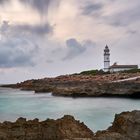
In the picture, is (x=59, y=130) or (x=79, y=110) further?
(x=79, y=110)

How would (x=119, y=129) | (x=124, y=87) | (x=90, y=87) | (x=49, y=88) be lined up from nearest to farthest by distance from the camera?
(x=119, y=129) < (x=124, y=87) < (x=90, y=87) < (x=49, y=88)

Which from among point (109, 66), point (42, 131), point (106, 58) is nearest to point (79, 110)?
point (42, 131)

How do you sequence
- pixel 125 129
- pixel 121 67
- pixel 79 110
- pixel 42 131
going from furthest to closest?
pixel 121 67, pixel 79 110, pixel 42 131, pixel 125 129

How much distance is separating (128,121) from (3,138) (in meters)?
4.25

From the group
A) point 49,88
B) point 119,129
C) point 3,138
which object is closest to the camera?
point 3,138

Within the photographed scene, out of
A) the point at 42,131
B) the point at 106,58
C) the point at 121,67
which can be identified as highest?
the point at 106,58

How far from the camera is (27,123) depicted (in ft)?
47.0

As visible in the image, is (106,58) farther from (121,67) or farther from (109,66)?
(121,67)

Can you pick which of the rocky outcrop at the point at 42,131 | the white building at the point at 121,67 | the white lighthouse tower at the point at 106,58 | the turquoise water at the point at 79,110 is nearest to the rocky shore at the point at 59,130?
the rocky outcrop at the point at 42,131

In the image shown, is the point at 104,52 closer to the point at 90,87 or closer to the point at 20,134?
the point at 90,87

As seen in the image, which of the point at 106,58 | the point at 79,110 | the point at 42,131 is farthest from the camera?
the point at 106,58

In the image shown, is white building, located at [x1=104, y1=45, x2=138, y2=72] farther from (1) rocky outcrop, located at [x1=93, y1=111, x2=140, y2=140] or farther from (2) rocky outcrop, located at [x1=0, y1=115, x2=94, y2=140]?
(2) rocky outcrop, located at [x1=0, y1=115, x2=94, y2=140]

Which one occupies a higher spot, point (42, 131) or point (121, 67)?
point (121, 67)

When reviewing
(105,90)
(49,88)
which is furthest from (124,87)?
(49,88)
